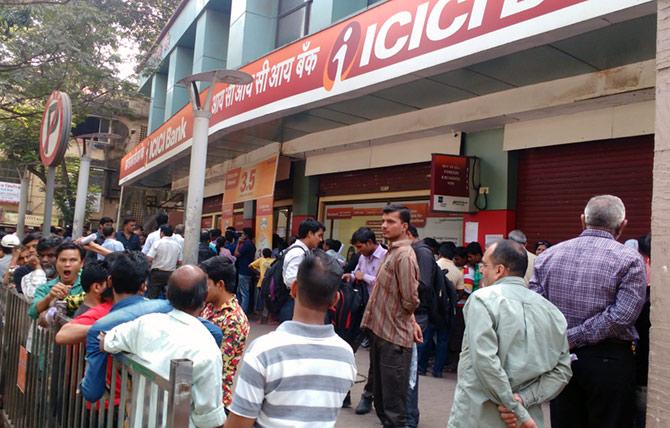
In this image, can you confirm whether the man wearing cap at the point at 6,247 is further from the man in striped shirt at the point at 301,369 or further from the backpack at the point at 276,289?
the man in striped shirt at the point at 301,369

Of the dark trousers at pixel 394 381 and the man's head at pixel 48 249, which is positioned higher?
the man's head at pixel 48 249

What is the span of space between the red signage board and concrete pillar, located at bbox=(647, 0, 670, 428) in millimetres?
4105

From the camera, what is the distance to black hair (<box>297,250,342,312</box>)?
2.09 meters

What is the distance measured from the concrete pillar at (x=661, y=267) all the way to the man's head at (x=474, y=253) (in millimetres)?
4452

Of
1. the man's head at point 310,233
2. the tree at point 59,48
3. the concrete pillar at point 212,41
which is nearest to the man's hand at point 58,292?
the man's head at point 310,233

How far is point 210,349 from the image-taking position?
227 cm

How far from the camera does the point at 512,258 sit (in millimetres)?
2852

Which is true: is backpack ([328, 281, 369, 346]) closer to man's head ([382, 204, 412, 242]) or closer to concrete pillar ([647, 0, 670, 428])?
man's head ([382, 204, 412, 242])

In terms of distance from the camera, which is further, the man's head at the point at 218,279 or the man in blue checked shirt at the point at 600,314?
the man's head at the point at 218,279

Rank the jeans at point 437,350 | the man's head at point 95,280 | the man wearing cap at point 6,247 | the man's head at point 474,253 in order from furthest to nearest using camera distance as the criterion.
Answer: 1. the man's head at point 474,253
2. the jeans at point 437,350
3. the man wearing cap at point 6,247
4. the man's head at point 95,280

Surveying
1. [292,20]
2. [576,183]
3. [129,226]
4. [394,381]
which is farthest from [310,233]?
[292,20]

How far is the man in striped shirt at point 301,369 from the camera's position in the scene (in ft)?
6.42

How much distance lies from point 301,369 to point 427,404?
12.9 feet

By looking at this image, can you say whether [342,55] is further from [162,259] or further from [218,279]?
[218,279]
